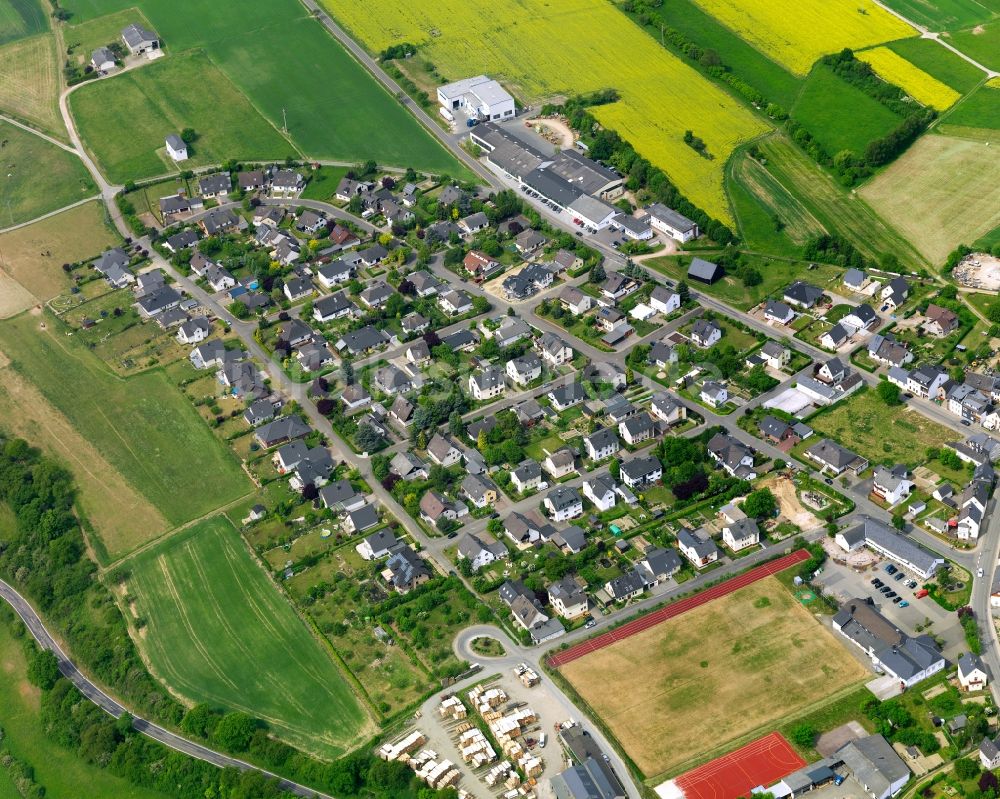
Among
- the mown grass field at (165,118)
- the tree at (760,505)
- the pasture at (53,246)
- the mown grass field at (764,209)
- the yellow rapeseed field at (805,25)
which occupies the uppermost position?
the yellow rapeseed field at (805,25)

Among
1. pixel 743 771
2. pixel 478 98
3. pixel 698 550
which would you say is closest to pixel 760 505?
pixel 698 550

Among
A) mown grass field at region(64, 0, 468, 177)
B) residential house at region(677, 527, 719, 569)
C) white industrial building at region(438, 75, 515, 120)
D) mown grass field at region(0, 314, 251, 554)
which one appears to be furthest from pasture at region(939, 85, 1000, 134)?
mown grass field at region(0, 314, 251, 554)

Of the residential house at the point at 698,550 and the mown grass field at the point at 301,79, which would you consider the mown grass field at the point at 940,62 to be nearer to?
the mown grass field at the point at 301,79

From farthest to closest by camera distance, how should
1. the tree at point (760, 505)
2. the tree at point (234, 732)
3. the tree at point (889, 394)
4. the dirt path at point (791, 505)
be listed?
1. the tree at point (889, 394)
2. the dirt path at point (791, 505)
3. the tree at point (760, 505)
4. the tree at point (234, 732)

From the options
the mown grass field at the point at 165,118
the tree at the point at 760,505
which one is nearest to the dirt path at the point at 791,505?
the tree at the point at 760,505

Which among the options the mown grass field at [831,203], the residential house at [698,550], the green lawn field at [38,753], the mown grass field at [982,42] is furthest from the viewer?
the mown grass field at [982,42]

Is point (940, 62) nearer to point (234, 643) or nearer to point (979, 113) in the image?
point (979, 113)
